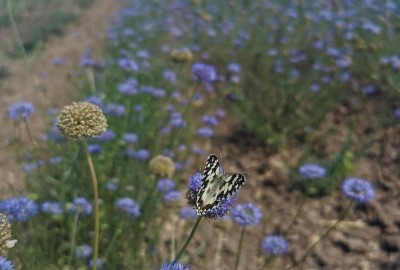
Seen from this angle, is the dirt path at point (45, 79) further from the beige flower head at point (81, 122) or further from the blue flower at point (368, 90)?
the blue flower at point (368, 90)

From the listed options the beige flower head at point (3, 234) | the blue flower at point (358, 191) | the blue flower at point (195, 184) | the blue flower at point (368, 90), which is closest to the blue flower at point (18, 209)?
the beige flower head at point (3, 234)

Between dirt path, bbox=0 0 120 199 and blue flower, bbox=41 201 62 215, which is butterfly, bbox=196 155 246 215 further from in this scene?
dirt path, bbox=0 0 120 199

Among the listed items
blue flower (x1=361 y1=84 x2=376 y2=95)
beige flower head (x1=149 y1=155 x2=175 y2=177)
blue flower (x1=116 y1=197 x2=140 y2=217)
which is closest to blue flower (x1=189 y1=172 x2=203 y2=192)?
beige flower head (x1=149 y1=155 x2=175 y2=177)

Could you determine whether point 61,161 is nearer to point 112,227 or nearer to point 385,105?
point 112,227

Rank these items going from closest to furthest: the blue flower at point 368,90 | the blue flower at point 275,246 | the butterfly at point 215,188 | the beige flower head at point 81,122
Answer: the butterfly at point 215,188 → the beige flower head at point 81,122 → the blue flower at point 275,246 → the blue flower at point 368,90

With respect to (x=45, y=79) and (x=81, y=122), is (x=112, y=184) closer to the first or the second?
(x=81, y=122)

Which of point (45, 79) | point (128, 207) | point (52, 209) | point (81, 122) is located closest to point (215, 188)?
point (81, 122)

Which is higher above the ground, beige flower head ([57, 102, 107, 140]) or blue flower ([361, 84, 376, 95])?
beige flower head ([57, 102, 107, 140])
